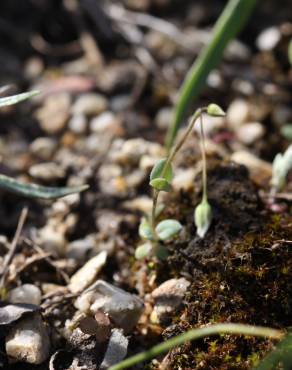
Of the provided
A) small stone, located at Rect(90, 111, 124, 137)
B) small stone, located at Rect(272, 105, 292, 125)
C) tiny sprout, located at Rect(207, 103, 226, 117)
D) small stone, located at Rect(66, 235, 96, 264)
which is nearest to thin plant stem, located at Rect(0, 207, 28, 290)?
small stone, located at Rect(66, 235, 96, 264)

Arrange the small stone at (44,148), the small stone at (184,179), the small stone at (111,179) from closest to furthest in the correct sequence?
the small stone at (184,179), the small stone at (111,179), the small stone at (44,148)

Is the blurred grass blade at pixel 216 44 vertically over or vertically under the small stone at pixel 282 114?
over

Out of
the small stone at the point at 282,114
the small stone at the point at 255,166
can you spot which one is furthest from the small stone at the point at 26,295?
the small stone at the point at 282,114

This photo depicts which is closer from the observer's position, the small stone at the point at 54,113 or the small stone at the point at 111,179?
the small stone at the point at 111,179

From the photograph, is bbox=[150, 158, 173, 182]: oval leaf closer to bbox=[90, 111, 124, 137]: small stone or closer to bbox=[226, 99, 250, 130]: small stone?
bbox=[90, 111, 124, 137]: small stone

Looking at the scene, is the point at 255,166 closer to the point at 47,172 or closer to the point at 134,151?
the point at 134,151

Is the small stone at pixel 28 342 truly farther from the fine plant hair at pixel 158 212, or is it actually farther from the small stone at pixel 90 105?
the small stone at pixel 90 105
